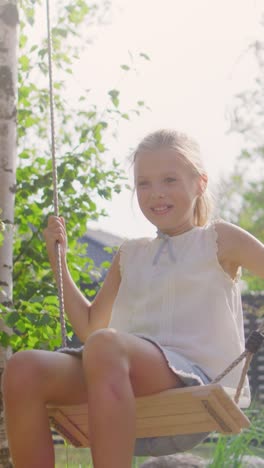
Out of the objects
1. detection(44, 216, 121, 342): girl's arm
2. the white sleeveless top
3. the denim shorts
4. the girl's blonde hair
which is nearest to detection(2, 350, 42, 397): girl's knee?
the denim shorts

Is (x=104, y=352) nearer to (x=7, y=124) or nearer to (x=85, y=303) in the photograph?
(x=85, y=303)

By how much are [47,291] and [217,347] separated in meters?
1.70

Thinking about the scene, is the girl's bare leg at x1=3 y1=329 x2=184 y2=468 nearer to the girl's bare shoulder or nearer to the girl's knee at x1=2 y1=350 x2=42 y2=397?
the girl's knee at x1=2 y1=350 x2=42 y2=397

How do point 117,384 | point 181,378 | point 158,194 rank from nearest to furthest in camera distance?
1. point 117,384
2. point 181,378
3. point 158,194

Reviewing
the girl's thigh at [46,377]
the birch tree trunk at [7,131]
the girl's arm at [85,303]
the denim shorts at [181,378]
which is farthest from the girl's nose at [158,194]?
the birch tree trunk at [7,131]

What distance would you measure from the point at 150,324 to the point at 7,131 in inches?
57.0

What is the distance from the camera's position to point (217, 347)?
2938mm

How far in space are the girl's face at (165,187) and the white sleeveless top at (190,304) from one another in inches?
3.2

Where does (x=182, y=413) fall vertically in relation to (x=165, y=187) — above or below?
below

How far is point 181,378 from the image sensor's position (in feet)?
9.00

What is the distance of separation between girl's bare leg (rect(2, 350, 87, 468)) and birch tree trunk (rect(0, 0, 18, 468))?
1215mm

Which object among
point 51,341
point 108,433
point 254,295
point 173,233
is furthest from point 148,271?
point 254,295

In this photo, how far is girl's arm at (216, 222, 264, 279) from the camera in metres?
2.96

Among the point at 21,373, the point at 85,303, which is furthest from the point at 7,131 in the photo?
the point at 21,373
